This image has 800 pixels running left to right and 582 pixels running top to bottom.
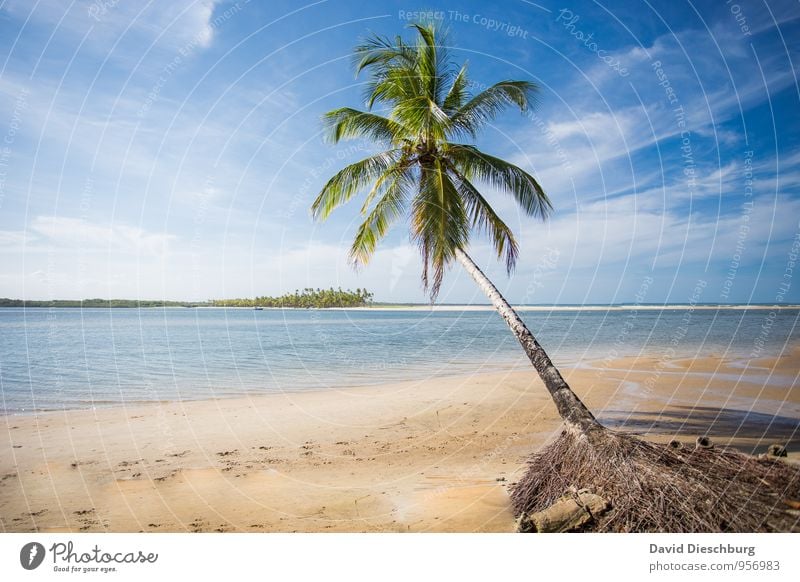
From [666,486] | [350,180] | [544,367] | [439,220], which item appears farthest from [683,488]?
[350,180]

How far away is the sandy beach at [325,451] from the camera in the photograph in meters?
4.84

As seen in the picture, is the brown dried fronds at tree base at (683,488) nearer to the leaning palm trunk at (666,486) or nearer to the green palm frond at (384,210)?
the leaning palm trunk at (666,486)

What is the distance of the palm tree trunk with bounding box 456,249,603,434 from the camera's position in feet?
16.6

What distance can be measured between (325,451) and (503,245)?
554 cm

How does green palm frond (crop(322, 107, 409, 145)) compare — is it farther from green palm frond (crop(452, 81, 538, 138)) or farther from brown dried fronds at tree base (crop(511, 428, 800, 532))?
brown dried fronds at tree base (crop(511, 428, 800, 532))

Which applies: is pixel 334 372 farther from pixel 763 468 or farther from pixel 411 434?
pixel 763 468

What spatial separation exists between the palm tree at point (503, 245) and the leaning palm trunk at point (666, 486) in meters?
0.01

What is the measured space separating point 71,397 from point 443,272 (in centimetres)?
1112
